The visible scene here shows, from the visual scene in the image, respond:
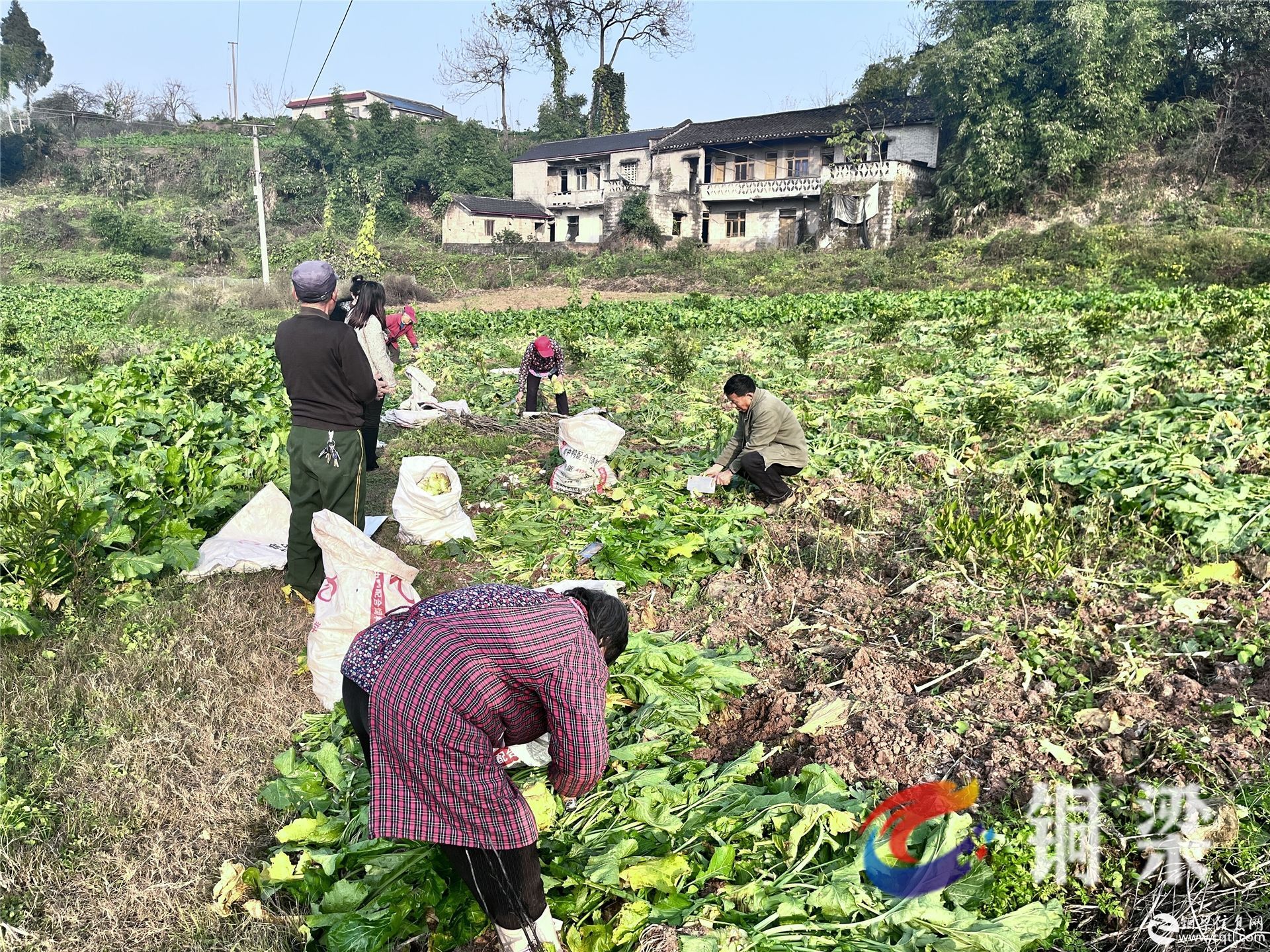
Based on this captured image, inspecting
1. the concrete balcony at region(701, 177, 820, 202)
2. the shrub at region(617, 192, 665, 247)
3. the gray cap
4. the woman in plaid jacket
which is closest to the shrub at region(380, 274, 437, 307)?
the shrub at region(617, 192, 665, 247)

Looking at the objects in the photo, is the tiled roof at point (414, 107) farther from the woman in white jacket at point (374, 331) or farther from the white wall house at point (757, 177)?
the woman in white jacket at point (374, 331)

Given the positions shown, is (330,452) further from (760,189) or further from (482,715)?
(760,189)

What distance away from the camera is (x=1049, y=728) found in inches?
116

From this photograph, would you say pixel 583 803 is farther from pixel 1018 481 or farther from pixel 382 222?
pixel 382 222

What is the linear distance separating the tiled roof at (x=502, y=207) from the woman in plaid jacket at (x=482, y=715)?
4231 centimetres

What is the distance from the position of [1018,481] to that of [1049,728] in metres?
2.87

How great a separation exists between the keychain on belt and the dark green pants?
13 millimetres

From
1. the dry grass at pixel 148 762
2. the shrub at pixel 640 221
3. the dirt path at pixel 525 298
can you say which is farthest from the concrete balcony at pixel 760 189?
the dry grass at pixel 148 762

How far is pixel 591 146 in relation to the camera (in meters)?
42.3

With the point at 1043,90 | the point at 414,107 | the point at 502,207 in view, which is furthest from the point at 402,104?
the point at 1043,90

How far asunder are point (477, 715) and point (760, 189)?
37.6 metres

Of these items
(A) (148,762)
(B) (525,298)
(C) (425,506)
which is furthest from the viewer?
(B) (525,298)

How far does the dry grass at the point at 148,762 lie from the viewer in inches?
98.5

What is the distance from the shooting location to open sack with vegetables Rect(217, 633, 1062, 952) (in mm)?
2199
